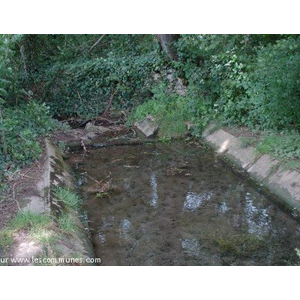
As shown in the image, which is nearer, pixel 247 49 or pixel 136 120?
pixel 247 49

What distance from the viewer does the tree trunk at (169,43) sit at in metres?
10.8

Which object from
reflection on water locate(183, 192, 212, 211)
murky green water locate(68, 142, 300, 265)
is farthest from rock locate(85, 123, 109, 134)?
reflection on water locate(183, 192, 212, 211)

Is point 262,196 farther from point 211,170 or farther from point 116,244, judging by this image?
point 116,244

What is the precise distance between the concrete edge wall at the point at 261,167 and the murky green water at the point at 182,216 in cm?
21

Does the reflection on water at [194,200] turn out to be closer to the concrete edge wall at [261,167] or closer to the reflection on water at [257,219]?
the reflection on water at [257,219]

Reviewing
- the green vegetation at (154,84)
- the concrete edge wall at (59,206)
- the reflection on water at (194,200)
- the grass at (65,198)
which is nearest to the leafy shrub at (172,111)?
the green vegetation at (154,84)

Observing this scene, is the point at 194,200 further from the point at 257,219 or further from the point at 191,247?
the point at 191,247

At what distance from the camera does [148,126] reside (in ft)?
33.4

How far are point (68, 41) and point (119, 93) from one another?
128 inches

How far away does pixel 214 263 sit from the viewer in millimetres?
4344

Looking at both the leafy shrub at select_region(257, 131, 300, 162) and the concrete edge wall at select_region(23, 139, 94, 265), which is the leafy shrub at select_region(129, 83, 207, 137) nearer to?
the leafy shrub at select_region(257, 131, 300, 162)

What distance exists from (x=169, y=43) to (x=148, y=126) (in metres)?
2.49

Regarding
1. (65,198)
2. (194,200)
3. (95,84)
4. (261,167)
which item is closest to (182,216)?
(194,200)

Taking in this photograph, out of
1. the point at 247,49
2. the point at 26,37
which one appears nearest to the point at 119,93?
the point at 26,37
